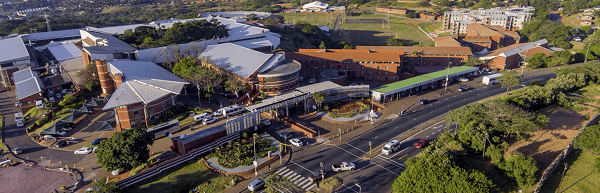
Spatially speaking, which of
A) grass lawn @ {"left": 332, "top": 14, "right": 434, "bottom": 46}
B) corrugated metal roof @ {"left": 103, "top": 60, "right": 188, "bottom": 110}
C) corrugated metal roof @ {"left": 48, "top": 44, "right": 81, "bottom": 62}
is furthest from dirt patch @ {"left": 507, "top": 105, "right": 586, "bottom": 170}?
corrugated metal roof @ {"left": 48, "top": 44, "right": 81, "bottom": 62}

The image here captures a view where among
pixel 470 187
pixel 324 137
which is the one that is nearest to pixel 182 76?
pixel 324 137

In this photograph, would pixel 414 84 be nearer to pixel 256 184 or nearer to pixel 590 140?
pixel 590 140

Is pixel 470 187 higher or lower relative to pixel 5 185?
higher

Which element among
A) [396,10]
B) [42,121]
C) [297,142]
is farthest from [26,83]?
[396,10]

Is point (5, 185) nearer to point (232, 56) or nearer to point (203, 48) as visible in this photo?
point (232, 56)

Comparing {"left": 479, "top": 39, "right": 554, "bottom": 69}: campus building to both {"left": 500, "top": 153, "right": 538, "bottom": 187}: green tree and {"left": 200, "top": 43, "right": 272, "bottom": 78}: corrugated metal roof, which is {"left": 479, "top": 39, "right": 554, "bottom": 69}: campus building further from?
{"left": 500, "top": 153, "right": 538, "bottom": 187}: green tree

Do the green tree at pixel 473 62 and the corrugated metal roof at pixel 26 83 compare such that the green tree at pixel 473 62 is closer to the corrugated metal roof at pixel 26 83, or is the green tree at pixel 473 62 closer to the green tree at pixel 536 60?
the green tree at pixel 536 60
